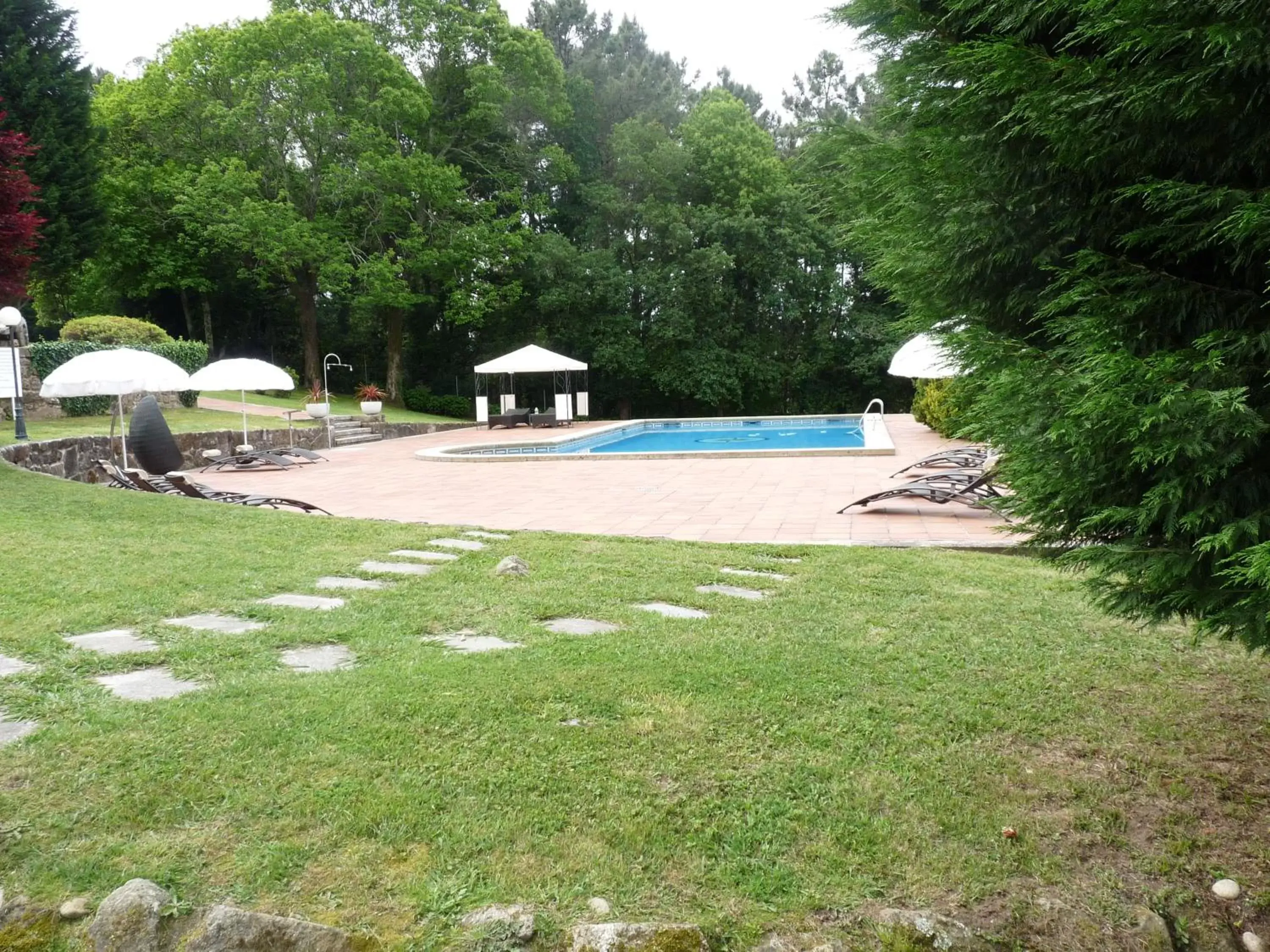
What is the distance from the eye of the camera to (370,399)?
76.2ft

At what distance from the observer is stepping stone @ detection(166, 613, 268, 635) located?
375 centimetres

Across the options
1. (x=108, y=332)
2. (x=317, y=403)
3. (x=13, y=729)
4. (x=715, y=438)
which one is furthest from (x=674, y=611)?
(x=317, y=403)

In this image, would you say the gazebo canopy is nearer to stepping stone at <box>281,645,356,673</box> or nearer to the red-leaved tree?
the red-leaved tree

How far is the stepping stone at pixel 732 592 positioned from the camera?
452cm

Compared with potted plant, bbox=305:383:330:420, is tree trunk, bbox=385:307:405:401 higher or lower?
higher

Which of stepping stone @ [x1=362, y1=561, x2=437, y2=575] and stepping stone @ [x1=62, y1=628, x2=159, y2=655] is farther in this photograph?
stepping stone @ [x1=362, y1=561, x2=437, y2=575]

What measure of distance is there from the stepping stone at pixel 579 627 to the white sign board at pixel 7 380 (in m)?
11.4

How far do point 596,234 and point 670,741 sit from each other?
82.7ft

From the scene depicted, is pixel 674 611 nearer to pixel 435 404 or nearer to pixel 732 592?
pixel 732 592

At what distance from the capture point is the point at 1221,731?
283cm

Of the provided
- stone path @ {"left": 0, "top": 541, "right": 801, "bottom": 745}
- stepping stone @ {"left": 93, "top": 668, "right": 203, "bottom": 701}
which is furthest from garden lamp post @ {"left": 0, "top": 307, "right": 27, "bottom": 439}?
stepping stone @ {"left": 93, "top": 668, "right": 203, "bottom": 701}

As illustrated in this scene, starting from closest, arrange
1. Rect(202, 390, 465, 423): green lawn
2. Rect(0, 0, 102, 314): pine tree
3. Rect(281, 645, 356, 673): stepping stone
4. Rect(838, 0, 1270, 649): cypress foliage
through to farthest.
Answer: Rect(838, 0, 1270, 649): cypress foliage
Rect(281, 645, 356, 673): stepping stone
Rect(0, 0, 102, 314): pine tree
Rect(202, 390, 465, 423): green lawn

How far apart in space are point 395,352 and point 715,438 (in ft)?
35.4

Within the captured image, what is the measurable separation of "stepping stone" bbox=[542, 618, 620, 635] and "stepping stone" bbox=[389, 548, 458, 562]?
1559mm
